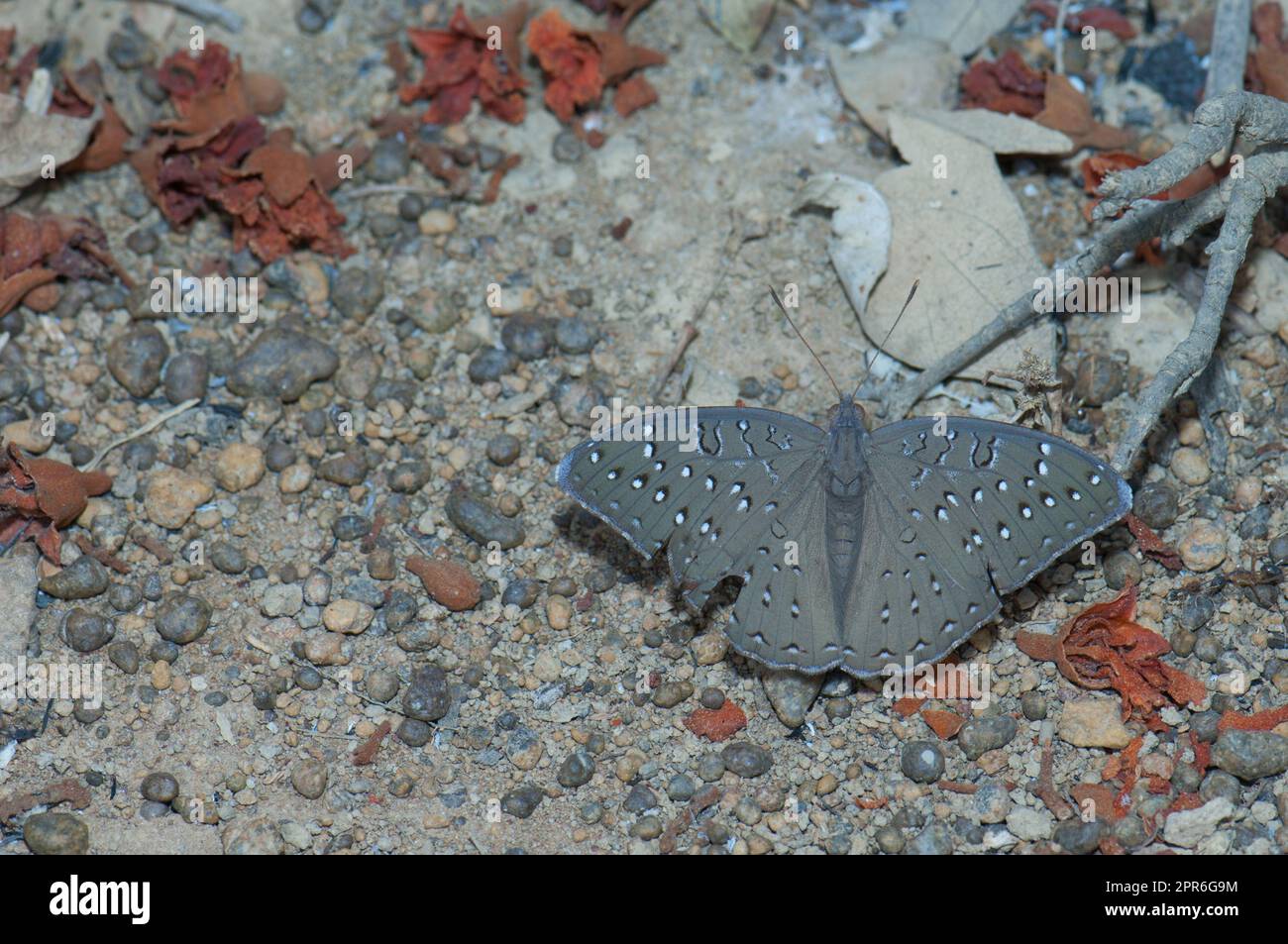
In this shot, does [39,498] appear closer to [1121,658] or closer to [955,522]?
[955,522]

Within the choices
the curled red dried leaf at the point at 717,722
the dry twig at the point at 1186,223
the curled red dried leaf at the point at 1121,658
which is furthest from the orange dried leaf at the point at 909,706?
the dry twig at the point at 1186,223

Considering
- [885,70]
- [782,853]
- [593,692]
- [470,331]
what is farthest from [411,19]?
[782,853]

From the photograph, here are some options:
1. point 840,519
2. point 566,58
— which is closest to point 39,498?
point 566,58

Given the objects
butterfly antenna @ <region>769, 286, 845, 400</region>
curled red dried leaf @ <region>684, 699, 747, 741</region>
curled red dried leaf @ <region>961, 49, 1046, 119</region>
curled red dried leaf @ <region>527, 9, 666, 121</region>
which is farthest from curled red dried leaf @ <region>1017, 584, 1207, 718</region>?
curled red dried leaf @ <region>527, 9, 666, 121</region>

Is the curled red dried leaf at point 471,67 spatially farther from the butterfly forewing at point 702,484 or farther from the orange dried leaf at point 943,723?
the orange dried leaf at point 943,723

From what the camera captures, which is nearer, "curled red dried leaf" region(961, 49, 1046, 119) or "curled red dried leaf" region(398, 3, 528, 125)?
"curled red dried leaf" region(961, 49, 1046, 119)

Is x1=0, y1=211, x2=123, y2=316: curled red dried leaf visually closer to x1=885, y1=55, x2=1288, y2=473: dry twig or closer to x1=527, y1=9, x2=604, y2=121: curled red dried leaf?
x1=527, y1=9, x2=604, y2=121: curled red dried leaf

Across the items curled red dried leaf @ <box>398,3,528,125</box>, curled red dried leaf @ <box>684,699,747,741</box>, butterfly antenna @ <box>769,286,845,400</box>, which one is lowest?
curled red dried leaf @ <box>684,699,747,741</box>
